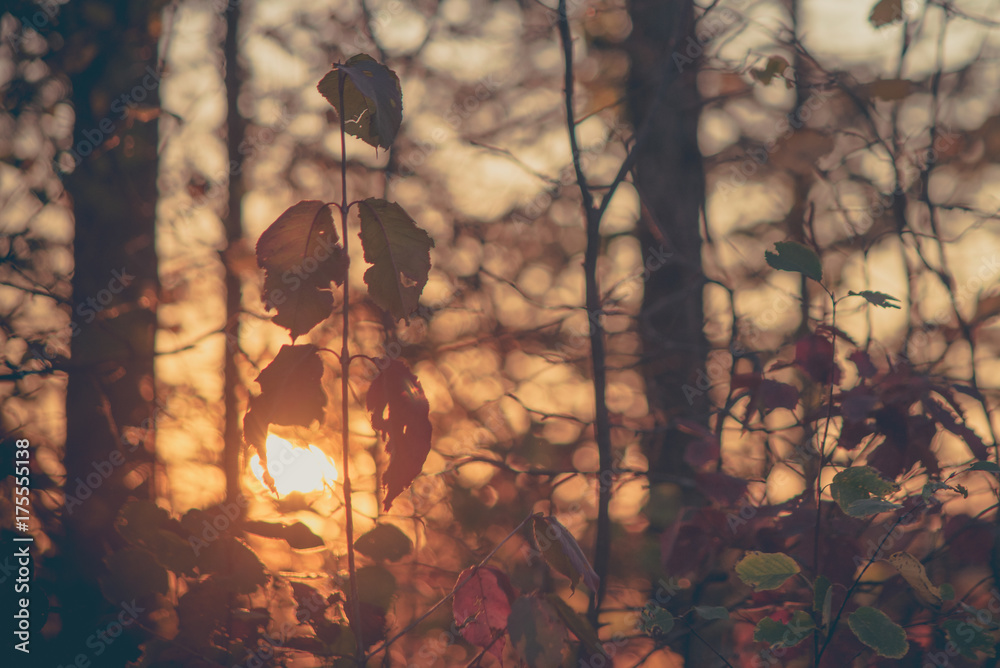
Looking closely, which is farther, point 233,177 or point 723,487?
point 233,177

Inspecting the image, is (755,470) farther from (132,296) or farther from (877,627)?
(132,296)

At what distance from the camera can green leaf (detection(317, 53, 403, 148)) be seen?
971 mm

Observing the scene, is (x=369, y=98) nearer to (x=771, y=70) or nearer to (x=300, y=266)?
(x=300, y=266)

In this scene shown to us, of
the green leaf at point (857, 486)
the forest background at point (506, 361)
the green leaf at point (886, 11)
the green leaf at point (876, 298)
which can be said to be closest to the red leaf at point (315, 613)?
the forest background at point (506, 361)

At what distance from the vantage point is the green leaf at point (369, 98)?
0.97 meters

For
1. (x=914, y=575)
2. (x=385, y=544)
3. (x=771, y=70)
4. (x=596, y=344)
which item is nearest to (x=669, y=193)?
(x=771, y=70)

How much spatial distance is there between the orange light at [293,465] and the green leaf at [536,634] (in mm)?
475

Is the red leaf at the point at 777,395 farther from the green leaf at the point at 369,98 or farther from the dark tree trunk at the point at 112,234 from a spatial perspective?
the dark tree trunk at the point at 112,234

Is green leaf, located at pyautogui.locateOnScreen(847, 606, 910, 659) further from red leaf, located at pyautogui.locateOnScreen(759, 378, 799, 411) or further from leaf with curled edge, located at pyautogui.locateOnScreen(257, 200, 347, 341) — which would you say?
leaf with curled edge, located at pyautogui.locateOnScreen(257, 200, 347, 341)

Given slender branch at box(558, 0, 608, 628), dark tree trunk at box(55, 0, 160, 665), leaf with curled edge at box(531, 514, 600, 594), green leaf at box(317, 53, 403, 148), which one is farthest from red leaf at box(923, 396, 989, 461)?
dark tree trunk at box(55, 0, 160, 665)

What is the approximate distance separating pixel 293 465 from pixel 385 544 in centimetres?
27

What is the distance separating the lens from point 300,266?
3.49 feet

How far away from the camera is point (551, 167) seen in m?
3.15

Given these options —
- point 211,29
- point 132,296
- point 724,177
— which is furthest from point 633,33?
point 132,296
